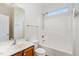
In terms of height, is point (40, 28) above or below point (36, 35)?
above

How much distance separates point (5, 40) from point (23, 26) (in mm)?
516

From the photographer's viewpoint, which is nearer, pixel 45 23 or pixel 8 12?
pixel 8 12

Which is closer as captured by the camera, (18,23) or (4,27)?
(4,27)

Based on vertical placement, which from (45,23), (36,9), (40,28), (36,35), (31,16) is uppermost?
(36,9)

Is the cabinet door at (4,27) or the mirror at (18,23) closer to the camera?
the cabinet door at (4,27)

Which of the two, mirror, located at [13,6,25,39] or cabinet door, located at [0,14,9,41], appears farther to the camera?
mirror, located at [13,6,25,39]

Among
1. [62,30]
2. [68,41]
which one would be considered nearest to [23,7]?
[62,30]

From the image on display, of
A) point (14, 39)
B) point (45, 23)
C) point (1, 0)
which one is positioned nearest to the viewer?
point (1, 0)

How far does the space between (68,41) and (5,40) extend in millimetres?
1407

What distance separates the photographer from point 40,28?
6.42 ft

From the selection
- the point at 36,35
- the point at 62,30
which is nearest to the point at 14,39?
the point at 36,35

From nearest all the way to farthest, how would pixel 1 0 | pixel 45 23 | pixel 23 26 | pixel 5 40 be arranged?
pixel 1 0, pixel 5 40, pixel 23 26, pixel 45 23

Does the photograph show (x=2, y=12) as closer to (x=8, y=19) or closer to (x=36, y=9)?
(x=8, y=19)

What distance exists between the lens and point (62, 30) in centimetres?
200
